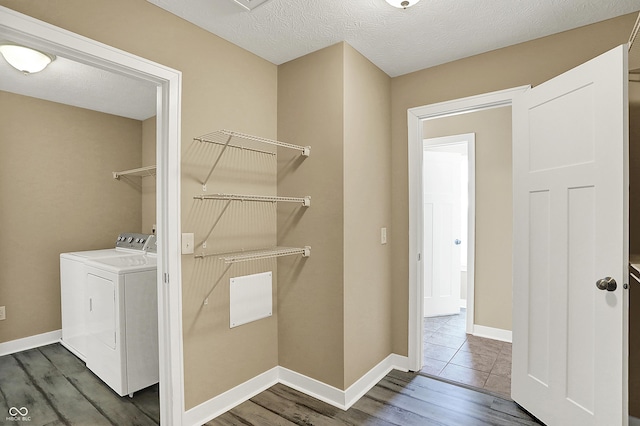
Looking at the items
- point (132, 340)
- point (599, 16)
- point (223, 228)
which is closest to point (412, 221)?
point (223, 228)

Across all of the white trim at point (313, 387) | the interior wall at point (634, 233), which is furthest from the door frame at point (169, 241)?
the interior wall at point (634, 233)

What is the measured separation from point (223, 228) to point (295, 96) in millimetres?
1151

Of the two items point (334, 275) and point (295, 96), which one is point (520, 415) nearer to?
point (334, 275)

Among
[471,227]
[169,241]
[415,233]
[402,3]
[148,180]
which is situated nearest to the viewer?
[402,3]

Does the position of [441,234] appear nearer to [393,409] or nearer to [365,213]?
[365,213]

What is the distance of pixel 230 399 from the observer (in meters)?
2.23

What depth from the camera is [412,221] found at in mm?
2760

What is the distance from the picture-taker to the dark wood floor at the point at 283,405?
2080 mm

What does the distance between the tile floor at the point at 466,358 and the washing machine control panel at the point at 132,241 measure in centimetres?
293

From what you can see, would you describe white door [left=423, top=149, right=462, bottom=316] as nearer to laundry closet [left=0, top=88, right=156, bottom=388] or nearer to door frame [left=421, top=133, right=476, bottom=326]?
door frame [left=421, top=133, right=476, bottom=326]

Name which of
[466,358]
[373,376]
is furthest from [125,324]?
[466,358]

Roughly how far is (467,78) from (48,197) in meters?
4.19

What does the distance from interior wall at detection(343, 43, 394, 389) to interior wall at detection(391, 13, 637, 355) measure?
→ 8cm

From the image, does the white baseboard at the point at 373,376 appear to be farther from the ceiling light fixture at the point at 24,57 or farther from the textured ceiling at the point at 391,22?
the ceiling light fixture at the point at 24,57
